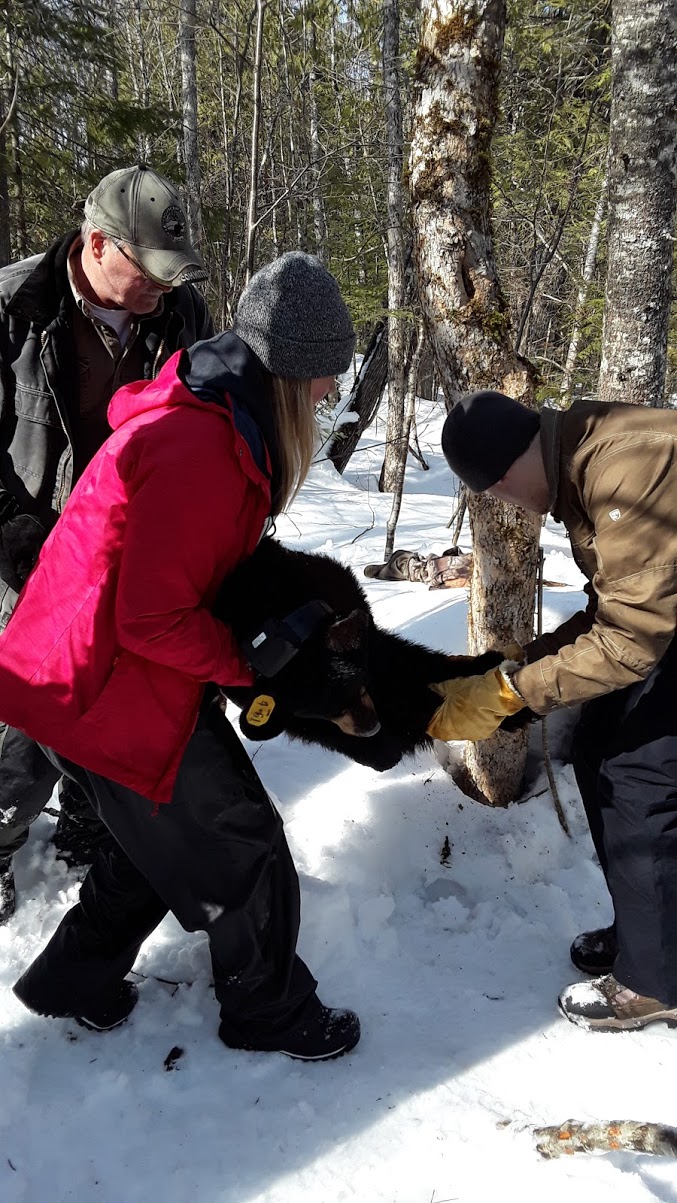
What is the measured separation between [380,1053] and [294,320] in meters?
1.96

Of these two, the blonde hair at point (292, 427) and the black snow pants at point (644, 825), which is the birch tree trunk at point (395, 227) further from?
the blonde hair at point (292, 427)

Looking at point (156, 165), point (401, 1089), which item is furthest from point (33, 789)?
point (156, 165)

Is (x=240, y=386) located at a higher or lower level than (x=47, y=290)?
lower

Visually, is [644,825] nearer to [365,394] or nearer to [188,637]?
[188,637]

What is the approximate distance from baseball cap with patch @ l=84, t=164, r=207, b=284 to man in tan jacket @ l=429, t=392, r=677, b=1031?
0.89m

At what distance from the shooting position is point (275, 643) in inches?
65.1

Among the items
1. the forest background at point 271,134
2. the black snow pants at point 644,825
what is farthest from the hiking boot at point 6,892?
the forest background at point 271,134

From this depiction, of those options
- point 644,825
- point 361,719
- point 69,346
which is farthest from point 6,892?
point 644,825

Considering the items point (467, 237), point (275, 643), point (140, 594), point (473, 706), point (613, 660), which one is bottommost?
point (473, 706)

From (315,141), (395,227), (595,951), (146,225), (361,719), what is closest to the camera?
(361,719)

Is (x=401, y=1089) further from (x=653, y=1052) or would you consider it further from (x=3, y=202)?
(x=3, y=202)

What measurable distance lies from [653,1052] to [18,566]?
7.46 ft

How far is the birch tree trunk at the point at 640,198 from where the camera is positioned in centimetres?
303

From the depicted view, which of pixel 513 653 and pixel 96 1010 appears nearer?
pixel 96 1010
